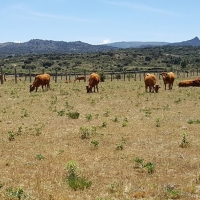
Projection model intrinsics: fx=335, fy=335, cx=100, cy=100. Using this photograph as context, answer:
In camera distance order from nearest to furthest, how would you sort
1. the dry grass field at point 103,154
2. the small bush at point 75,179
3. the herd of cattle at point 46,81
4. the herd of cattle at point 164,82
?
the dry grass field at point 103,154
the small bush at point 75,179
the herd of cattle at point 164,82
the herd of cattle at point 46,81

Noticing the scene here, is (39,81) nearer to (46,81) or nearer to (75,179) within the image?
(46,81)

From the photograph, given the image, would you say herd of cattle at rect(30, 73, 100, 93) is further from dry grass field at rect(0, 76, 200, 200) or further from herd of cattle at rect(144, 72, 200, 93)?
dry grass field at rect(0, 76, 200, 200)

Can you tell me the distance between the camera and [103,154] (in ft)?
39.4

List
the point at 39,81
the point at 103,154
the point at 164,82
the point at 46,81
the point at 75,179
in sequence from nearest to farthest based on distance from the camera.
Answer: the point at 75,179, the point at 103,154, the point at 39,81, the point at 46,81, the point at 164,82

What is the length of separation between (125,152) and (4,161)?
425cm

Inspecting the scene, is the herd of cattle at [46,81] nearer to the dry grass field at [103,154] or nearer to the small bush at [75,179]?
the dry grass field at [103,154]

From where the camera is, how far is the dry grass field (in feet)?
28.5

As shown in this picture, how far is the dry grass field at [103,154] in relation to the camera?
28.5 ft

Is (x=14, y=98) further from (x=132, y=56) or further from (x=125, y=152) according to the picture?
(x=132, y=56)

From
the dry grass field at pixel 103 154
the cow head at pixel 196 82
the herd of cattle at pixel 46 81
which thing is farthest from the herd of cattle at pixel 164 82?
the dry grass field at pixel 103 154

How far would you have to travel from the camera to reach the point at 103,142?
13.6 metres

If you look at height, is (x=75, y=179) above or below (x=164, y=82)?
below

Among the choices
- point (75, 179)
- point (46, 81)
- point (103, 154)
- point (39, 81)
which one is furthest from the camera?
point (46, 81)

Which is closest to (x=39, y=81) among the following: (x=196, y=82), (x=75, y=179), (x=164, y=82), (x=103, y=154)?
(x=164, y=82)
